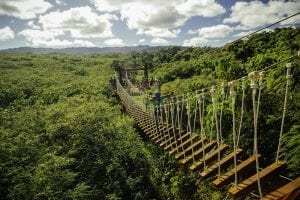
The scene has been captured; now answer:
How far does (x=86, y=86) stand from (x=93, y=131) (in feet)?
47.8

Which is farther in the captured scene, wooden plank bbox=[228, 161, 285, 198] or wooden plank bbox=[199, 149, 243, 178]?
wooden plank bbox=[199, 149, 243, 178]

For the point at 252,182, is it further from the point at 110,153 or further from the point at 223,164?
the point at 110,153

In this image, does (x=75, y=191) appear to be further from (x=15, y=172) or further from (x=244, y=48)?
(x=244, y=48)

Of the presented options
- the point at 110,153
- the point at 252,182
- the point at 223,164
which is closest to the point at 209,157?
the point at 223,164

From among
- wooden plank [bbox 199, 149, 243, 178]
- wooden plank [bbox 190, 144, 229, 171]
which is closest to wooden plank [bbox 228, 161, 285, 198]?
wooden plank [bbox 199, 149, 243, 178]

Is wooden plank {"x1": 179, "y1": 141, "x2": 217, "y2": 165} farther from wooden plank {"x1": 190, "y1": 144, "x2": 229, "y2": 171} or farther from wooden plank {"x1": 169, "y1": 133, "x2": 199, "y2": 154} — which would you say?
wooden plank {"x1": 169, "y1": 133, "x2": 199, "y2": 154}

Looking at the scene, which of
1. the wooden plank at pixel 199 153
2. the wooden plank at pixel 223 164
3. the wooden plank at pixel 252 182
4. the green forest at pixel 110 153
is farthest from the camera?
the green forest at pixel 110 153

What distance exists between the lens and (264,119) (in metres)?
6.10

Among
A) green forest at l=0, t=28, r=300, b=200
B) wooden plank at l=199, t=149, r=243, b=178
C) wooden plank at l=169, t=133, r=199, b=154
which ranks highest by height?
wooden plank at l=199, t=149, r=243, b=178

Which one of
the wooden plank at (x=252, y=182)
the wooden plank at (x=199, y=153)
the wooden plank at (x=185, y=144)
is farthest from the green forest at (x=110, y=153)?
the wooden plank at (x=252, y=182)

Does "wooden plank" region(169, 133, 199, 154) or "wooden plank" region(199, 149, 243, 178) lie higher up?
"wooden plank" region(199, 149, 243, 178)

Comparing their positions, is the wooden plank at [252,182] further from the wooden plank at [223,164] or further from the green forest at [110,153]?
the green forest at [110,153]

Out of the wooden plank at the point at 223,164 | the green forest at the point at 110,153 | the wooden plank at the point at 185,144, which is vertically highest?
the wooden plank at the point at 223,164

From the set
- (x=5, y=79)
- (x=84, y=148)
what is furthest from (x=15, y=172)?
(x=5, y=79)
